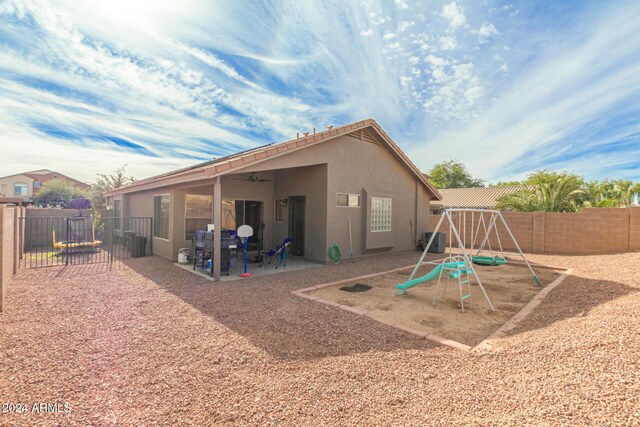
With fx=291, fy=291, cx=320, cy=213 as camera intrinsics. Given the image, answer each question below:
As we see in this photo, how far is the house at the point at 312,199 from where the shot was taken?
993 cm

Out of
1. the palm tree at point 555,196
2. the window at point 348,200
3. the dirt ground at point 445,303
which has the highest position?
the palm tree at point 555,196

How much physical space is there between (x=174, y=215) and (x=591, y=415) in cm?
1054

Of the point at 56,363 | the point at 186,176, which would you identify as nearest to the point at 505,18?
the point at 186,176

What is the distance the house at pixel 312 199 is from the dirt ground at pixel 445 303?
2816mm

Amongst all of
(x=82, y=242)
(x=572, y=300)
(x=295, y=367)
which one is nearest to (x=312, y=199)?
(x=572, y=300)

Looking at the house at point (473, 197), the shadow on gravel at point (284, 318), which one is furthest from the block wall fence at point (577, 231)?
the house at point (473, 197)

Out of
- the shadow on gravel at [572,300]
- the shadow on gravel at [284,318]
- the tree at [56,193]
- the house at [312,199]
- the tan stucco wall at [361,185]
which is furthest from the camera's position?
the tree at [56,193]

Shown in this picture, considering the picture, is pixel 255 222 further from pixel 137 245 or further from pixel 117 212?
pixel 117 212

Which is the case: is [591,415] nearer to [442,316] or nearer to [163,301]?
[442,316]

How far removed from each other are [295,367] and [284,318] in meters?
1.57

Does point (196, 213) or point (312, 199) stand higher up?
point (312, 199)

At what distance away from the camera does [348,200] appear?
1072 centimetres

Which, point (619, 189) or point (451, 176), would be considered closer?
point (619, 189)

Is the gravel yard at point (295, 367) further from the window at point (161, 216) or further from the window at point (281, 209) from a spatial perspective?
the window at point (281, 209)
